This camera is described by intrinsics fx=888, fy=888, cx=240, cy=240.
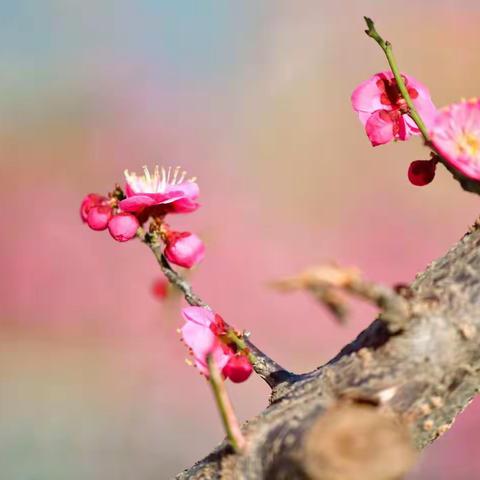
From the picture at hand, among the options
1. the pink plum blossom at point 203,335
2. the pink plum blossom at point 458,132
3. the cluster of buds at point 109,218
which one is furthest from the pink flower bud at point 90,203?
the pink plum blossom at point 458,132

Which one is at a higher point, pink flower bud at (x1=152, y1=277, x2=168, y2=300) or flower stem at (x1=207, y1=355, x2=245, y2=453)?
pink flower bud at (x1=152, y1=277, x2=168, y2=300)

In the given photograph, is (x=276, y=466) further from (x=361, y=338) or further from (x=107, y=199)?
(x=107, y=199)

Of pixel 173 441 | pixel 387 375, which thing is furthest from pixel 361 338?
pixel 173 441

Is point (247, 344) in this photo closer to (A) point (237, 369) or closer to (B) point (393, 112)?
(A) point (237, 369)

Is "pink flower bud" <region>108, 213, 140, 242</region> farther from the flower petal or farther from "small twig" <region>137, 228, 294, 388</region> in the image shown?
the flower petal

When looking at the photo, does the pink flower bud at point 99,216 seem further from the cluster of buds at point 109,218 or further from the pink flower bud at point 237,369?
the pink flower bud at point 237,369

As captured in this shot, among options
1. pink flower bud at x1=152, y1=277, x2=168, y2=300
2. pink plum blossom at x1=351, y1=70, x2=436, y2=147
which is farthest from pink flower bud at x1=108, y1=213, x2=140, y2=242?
pink flower bud at x1=152, y1=277, x2=168, y2=300
